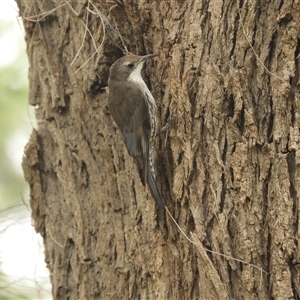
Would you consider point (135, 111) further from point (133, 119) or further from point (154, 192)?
point (154, 192)

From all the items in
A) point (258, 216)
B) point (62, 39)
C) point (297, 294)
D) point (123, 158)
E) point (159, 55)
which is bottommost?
point (297, 294)

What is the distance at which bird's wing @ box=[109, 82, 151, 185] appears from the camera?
153 inches

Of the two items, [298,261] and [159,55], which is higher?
[159,55]

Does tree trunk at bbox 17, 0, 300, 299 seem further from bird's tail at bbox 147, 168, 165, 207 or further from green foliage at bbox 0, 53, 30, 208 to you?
green foliage at bbox 0, 53, 30, 208

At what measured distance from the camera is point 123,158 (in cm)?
413

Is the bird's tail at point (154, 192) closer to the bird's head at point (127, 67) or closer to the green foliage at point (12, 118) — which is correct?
the bird's head at point (127, 67)

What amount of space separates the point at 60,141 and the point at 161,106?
2.95 ft

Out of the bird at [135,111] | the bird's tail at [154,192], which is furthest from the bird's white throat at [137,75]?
the bird's tail at [154,192]

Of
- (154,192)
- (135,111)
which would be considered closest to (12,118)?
(135,111)

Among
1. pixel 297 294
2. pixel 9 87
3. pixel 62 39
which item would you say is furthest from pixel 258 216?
pixel 9 87

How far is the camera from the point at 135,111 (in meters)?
4.37

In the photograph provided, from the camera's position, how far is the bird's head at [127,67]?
3.88 metres

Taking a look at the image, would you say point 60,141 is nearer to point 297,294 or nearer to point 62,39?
point 62,39

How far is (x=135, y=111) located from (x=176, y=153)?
2.84ft
